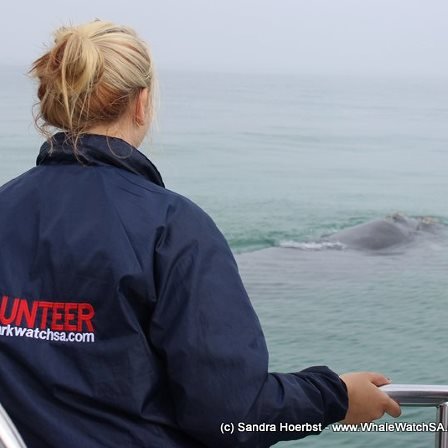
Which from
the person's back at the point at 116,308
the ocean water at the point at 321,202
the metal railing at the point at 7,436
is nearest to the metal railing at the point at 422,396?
the person's back at the point at 116,308

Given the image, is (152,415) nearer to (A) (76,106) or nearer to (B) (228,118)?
(A) (76,106)

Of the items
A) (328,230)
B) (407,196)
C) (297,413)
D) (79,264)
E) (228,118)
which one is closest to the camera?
(79,264)

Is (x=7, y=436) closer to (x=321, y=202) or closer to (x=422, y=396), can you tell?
(x=422, y=396)

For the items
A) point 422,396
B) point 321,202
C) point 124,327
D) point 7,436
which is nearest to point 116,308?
point 124,327

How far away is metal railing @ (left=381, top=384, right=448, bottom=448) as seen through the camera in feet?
5.13

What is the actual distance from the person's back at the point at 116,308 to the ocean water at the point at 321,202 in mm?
163

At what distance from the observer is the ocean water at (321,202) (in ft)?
19.0

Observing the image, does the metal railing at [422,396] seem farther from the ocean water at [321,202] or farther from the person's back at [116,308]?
the ocean water at [321,202]

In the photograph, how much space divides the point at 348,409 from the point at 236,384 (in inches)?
10.2

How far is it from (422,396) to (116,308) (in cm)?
56

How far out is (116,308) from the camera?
1264 millimetres

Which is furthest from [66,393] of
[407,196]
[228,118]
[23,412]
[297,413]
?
[228,118]

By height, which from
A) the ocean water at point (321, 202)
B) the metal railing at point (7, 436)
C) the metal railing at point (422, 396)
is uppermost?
the metal railing at point (7, 436)

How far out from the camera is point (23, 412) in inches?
50.5
